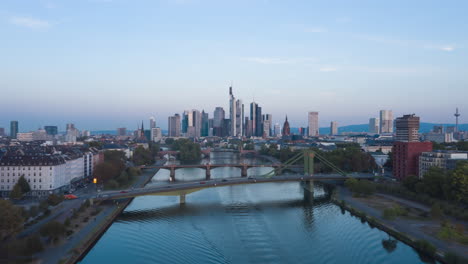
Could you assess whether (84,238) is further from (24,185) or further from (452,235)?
(452,235)

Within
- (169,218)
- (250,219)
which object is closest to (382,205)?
(250,219)

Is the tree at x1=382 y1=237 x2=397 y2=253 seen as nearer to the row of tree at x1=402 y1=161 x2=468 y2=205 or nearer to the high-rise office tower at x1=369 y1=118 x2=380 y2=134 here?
the row of tree at x1=402 y1=161 x2=468 y2=205

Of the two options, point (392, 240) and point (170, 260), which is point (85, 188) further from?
point (392, 240)

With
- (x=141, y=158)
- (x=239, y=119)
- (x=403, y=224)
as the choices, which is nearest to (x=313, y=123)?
(x=239, y=119)

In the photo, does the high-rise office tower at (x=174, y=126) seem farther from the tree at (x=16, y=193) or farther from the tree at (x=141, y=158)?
the tree at (x=16, y=193)

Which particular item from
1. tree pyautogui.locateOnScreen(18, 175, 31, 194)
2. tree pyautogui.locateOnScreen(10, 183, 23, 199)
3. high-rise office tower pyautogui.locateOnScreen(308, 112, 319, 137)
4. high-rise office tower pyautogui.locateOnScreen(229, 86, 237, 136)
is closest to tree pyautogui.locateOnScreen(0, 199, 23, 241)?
tree pyautogui.locateOnScreen(10, 183, 23, 199)

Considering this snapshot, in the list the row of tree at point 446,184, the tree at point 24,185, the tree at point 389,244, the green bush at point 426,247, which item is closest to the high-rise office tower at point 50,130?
the tree at point 24,185

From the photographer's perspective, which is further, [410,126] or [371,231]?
[410,126]
